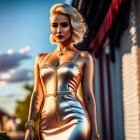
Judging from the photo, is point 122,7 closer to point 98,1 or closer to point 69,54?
point 98,1

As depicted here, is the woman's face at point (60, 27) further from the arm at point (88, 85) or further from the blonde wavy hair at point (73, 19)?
the arm at point (88, 85)

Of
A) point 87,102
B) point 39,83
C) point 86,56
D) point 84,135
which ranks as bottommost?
point 84,135

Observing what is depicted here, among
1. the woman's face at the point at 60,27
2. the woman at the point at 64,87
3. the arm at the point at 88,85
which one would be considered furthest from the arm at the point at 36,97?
the arm at the point at 88,85

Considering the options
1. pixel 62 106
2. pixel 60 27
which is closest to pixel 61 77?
pixel 62 106

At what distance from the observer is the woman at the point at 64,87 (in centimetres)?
273

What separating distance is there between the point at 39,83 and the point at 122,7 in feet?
18.5

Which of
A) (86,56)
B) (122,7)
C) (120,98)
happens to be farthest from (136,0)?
(86,56)

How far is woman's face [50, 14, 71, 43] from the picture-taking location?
2907 mm

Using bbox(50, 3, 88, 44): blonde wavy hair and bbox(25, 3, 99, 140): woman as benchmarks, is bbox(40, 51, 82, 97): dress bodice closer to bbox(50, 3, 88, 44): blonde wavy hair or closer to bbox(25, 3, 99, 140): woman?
bbox(25, 3, 99, 140): woman

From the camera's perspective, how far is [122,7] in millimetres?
8141

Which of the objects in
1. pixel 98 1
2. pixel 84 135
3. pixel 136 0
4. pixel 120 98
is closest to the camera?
pixel 84 135

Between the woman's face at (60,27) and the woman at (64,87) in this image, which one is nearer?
the woman at (64,87)

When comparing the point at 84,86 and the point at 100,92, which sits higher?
the point at 100,92

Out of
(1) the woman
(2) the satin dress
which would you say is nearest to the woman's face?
(1) the woman
